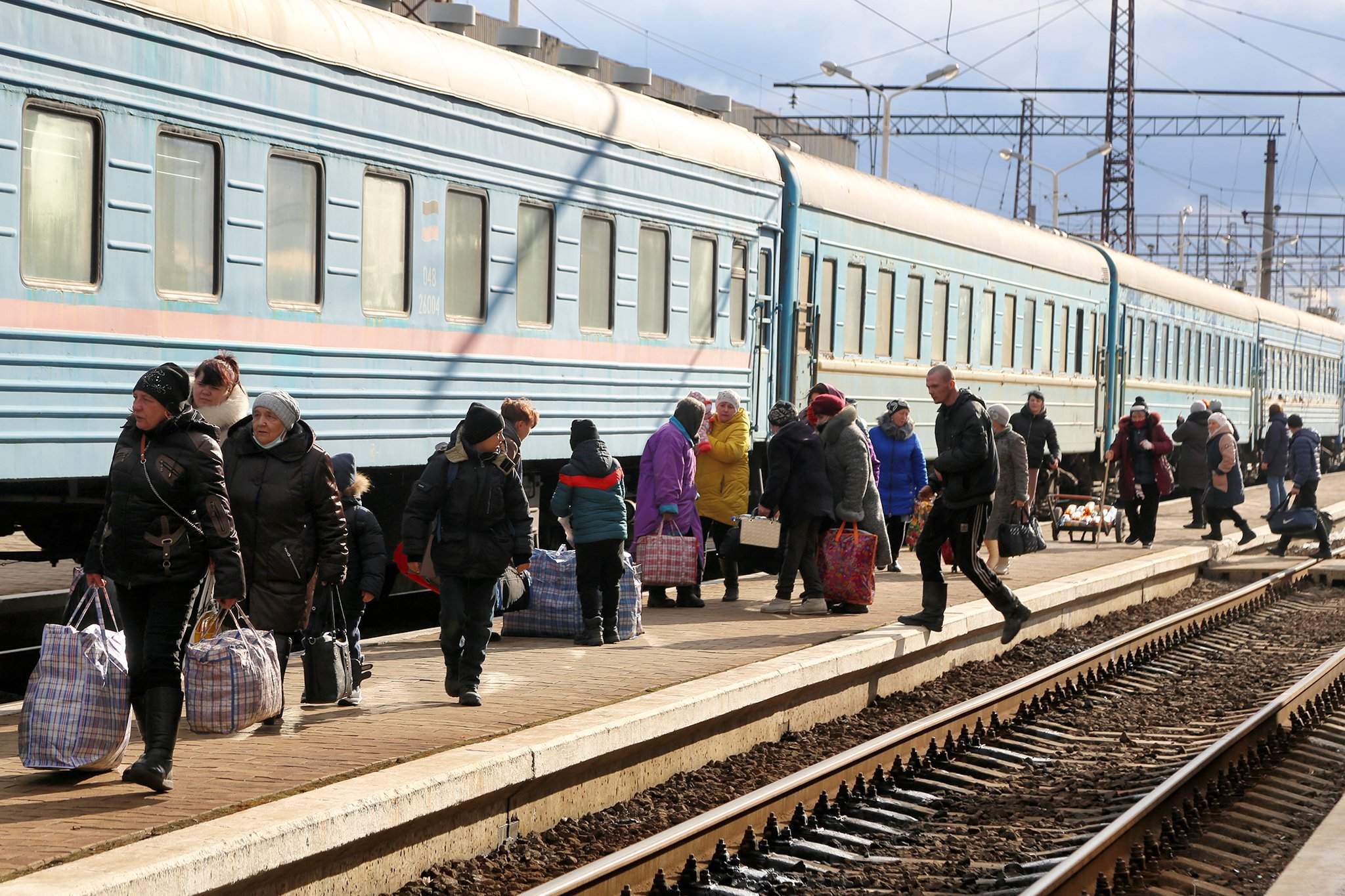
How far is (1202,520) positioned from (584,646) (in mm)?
15062

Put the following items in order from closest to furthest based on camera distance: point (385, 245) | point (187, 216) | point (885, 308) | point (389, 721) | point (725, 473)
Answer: point (389, 721)
point (187, 216)
point (385, 245)
point (725, 473)
point (885, 308)

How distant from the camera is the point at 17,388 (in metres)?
9.20

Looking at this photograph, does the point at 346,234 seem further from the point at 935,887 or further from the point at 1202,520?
the point at 1202,520

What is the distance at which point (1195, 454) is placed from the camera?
23453 mm

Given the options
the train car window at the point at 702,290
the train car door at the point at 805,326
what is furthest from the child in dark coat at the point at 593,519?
the train car door at the point at 805,326

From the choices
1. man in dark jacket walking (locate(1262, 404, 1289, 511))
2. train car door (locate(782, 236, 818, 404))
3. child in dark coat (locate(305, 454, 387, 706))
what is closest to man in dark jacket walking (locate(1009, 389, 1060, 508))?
train car door (locate(782, 236, 818, 404))

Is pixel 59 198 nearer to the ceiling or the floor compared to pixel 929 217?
nearer to the floor

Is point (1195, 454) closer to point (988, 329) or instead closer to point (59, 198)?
point (988, 329)

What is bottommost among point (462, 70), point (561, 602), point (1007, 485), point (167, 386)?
point (561, 602)

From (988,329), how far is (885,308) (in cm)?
367

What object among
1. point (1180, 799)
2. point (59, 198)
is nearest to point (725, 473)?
point (1180, 799)

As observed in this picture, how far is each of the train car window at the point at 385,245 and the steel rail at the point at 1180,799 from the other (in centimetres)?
563

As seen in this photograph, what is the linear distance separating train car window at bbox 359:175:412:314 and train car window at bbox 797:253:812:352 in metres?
6.63

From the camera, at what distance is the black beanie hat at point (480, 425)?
Result: 9188 mm
